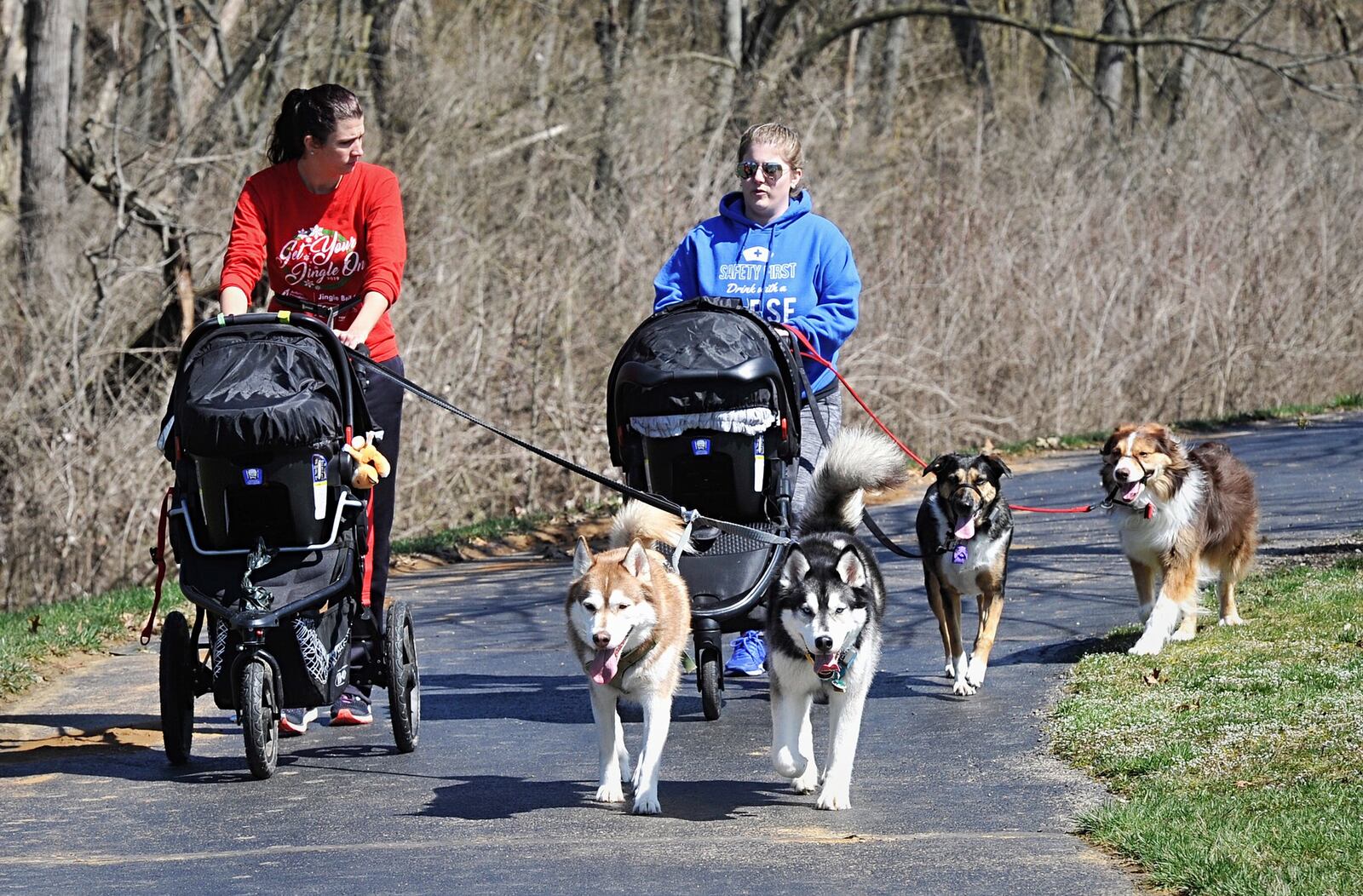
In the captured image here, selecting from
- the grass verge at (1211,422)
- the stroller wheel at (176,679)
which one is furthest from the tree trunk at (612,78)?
the stroller wheel at (176,679)

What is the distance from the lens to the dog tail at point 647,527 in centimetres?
636

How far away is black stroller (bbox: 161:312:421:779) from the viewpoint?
5.78 metres

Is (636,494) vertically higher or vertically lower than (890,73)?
lower

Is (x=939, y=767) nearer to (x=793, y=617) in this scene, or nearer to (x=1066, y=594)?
(x=793, y=617)

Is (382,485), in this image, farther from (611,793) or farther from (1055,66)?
(1055,66)

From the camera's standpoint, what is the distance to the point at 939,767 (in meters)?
6.19

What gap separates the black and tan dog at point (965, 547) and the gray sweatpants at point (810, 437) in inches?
19.7

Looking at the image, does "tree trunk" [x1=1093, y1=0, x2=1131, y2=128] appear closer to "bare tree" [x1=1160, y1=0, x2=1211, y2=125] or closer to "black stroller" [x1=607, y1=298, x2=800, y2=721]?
"bare tree" [x1=1160, y1=0, x2=1211, y2=125]

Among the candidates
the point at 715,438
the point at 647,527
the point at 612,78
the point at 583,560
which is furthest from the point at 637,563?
the point at 612,78

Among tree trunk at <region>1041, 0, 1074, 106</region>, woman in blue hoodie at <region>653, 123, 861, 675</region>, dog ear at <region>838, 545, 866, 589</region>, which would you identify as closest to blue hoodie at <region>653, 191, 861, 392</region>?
woman in blue hoodie at <region>653, 123, 861, 675</region>

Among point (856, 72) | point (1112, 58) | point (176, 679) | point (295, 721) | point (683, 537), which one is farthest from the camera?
point (856, 72)

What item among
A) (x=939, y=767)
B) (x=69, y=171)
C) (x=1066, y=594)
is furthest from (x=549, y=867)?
(x=69, y=171)

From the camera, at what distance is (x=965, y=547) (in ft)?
24.8

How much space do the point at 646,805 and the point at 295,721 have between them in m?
2.14
